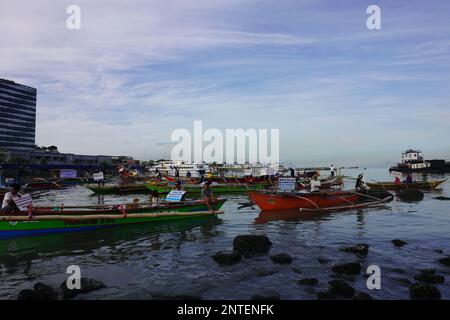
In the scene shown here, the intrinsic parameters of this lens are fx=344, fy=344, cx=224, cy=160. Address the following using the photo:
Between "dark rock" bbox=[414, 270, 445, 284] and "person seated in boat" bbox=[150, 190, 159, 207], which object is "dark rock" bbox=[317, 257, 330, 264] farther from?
"person seated in boat" bbox=[150, 190, 159, 207]

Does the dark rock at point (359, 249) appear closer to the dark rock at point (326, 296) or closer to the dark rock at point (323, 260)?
the dark rock at point (323, 260)

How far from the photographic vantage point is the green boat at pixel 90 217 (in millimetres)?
16453

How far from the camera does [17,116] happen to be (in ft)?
477

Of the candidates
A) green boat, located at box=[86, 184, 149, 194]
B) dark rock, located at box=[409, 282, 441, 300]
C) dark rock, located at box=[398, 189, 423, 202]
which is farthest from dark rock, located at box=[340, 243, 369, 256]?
green boat, located at box=[86, 184, 149, 194]

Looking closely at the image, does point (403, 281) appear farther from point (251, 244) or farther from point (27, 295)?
point (27, 295)

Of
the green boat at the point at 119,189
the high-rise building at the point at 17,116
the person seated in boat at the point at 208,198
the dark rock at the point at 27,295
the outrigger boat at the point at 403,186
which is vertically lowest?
the dark rock at the point at 27,295

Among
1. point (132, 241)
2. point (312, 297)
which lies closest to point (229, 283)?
point (312, 297)

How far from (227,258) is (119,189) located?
35000mm

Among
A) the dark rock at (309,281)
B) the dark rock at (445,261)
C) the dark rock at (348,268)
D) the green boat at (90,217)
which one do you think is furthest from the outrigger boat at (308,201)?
the dark rock at (309,281)

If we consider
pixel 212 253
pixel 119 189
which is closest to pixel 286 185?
pixel 212 253

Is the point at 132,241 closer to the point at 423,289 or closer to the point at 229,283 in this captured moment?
the point at 229,283

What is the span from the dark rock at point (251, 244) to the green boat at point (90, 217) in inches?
259

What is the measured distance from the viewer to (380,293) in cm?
1013

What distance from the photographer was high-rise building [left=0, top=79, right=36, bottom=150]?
139m
